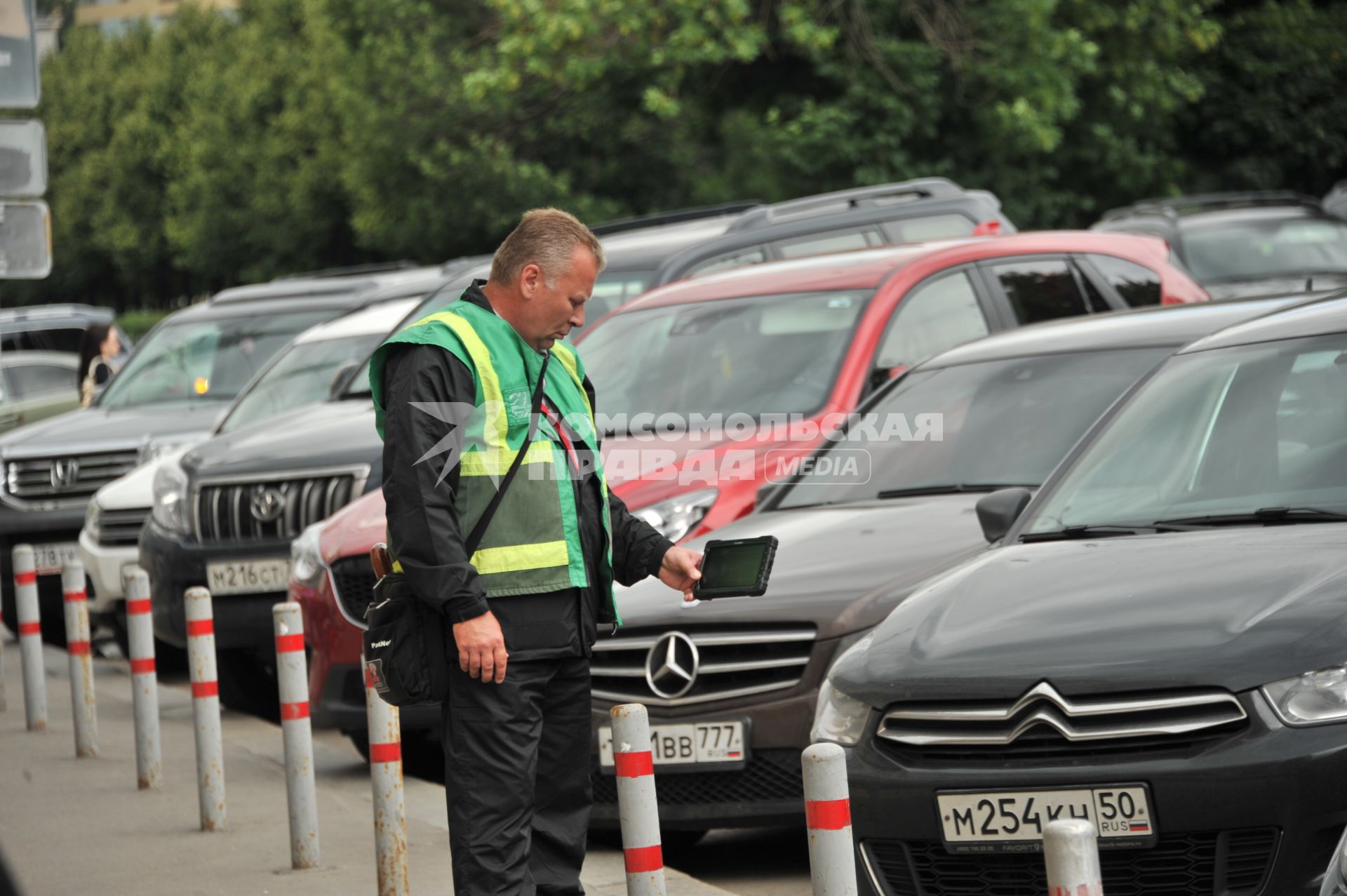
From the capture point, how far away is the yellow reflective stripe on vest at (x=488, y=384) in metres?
4.37

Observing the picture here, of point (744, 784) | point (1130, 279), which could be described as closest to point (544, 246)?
point (744, 784)

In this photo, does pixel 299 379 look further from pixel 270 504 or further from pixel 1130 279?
pixel 1130 279

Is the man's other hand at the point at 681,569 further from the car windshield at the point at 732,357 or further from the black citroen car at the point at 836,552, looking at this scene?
the car windshield at the point at 732,357

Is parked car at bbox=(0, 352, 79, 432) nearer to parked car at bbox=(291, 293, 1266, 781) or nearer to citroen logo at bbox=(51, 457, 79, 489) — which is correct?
citroen logo at bbox=(51, 457, 79, 489)

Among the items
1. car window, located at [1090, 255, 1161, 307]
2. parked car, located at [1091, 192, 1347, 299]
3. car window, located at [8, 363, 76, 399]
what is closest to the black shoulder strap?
car window, located at [1090, 255, 1161, 307]

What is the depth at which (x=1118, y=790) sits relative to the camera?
163 inches

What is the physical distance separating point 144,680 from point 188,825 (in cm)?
67

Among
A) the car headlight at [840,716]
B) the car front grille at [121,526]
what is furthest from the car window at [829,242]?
the car headlight at [840,716]

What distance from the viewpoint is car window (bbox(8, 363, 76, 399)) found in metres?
22.2

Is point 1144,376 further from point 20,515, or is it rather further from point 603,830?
point 20,515

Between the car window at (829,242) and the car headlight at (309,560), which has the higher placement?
the car window at (829,242)

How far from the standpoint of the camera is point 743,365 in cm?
787

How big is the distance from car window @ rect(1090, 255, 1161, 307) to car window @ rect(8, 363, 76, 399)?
15.5 meters

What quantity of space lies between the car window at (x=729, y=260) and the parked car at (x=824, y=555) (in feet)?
9.11
